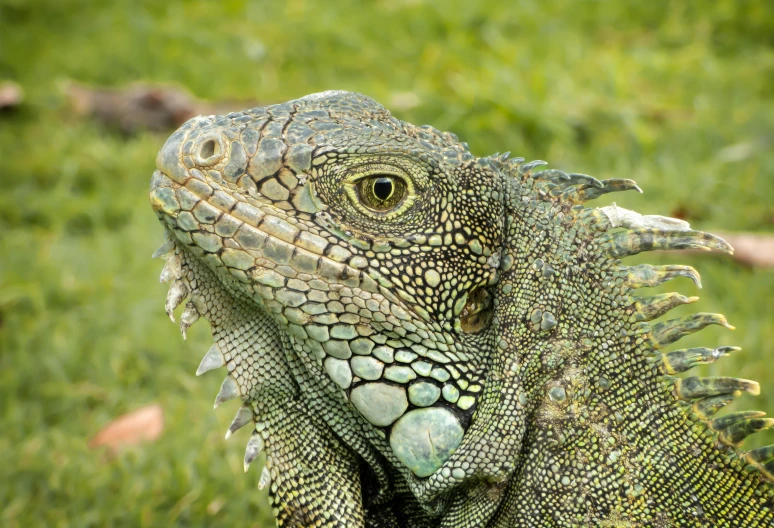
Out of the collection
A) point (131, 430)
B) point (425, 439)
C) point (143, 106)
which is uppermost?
point (143, 106)

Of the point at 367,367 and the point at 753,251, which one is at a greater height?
the point at 753,251

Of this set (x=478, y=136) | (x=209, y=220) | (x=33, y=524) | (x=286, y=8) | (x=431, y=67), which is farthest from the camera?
(x=286, y=8)

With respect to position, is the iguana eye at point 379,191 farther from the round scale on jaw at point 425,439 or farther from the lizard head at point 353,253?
the round scale on jaw at point 425,439

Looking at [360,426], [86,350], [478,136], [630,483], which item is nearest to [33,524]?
[86,350]

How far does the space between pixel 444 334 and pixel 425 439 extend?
1.06 feet

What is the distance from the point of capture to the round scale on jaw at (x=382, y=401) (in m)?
2.55

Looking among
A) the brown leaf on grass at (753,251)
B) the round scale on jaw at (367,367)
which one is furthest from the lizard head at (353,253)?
the brown leaf on grass at (753,251)

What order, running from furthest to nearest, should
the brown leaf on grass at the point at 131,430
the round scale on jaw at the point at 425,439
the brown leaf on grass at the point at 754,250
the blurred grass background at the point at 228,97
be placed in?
the brown leaf on grass at the point at 754,250, the brown leaf on grass at the point at 131,430, the blurred grass background at the point at 228,97, the round scale on jaw at the point at 425,439

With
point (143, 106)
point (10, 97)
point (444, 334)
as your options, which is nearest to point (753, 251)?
point (444, 334)

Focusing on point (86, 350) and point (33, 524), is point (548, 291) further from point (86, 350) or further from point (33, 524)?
point (86, 350)

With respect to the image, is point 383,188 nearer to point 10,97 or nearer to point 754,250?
point 754,250

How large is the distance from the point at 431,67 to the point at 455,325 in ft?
21.2

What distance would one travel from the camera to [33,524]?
4.32 metres

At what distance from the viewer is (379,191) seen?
262 centimetres
